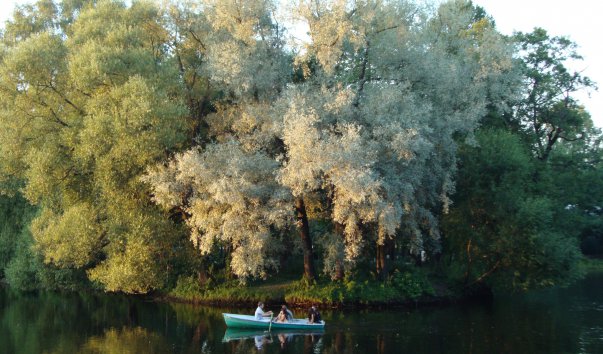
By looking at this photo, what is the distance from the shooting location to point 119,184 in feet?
111

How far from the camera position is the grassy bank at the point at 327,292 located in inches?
1364

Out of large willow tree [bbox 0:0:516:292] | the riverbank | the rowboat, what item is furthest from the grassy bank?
the rowboat

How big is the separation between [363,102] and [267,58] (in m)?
5.81

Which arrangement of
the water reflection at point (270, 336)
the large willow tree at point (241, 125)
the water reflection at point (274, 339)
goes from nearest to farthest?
the water reflection at point (274, 339) → the water reflection at point (270, 336) → the large willow tree at point (241, 125)

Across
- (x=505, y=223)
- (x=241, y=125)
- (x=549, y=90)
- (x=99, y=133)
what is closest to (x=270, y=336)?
(x=241, y=125)

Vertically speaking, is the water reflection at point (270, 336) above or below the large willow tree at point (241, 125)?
below

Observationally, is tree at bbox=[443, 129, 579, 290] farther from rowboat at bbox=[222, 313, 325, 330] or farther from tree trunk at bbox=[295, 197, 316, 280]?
rowboat at bbox=[222, 313, 325, 330]

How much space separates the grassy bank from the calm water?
1.28m

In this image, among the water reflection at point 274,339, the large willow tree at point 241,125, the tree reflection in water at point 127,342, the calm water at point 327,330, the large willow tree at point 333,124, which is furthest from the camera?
the large willow tree at point 241,125

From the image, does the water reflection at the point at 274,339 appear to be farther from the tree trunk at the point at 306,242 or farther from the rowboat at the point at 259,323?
the tree trunk at the point at 306,242

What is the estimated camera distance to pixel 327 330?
27.7 m

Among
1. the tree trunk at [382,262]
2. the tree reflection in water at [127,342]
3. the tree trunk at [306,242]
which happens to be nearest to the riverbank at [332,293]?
the tree trunk at [382,262]

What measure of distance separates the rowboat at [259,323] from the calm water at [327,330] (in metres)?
0.52

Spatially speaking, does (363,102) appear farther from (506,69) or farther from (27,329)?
(27,329)
